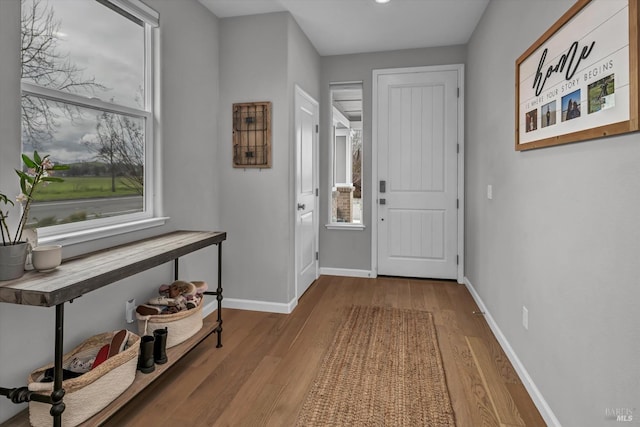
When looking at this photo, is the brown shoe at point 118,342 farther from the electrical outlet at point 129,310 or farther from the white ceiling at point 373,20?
the white ceiling at point 373,20

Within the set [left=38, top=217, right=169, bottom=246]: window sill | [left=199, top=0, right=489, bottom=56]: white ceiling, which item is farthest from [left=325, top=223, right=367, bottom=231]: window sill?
[left=38, top=217, right=169, bottom=246]: window sill

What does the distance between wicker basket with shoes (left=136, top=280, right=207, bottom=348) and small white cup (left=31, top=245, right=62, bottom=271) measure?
71 centimetres

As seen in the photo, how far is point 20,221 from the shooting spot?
1664 mm

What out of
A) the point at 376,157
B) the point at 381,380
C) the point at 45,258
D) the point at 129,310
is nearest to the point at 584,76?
the point at 381,380

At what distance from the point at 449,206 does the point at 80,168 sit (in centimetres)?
358

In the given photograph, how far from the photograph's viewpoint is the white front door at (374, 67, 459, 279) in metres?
4.30

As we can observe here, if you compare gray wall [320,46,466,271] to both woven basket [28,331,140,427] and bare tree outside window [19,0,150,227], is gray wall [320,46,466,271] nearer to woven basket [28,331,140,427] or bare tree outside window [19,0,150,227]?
bare tree outside window [19,0,150,227]

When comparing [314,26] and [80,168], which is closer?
[80,168]

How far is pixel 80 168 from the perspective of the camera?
2.09m

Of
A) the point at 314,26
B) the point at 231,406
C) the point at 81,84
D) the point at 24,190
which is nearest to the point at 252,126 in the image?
the point at 314,26

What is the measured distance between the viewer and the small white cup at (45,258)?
5.17 ft

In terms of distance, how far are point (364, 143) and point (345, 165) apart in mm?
425

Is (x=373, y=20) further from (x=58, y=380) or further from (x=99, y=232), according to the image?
(x=58, y=380)

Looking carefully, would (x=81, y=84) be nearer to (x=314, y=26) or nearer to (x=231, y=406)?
(x=231, y=406)
